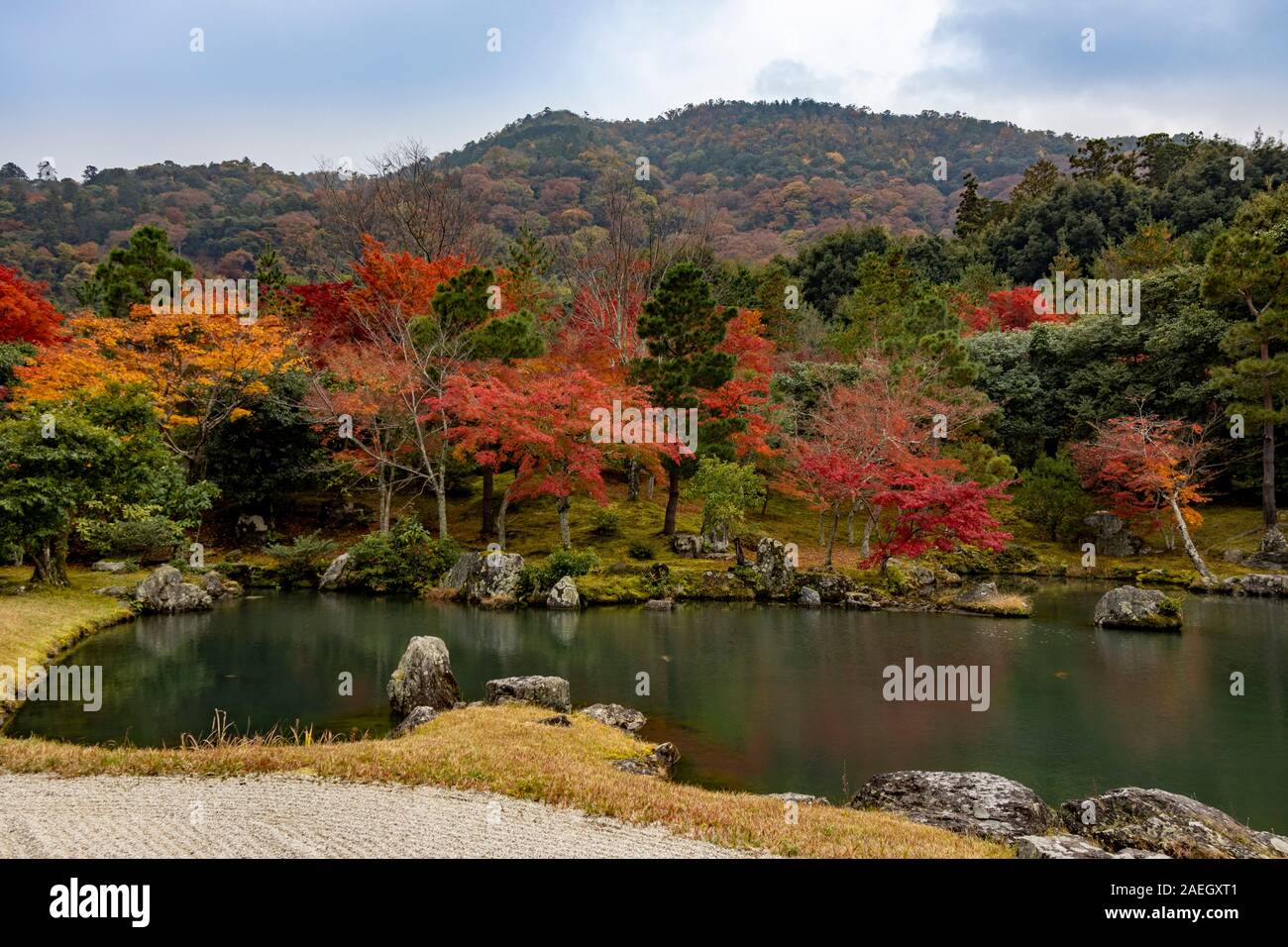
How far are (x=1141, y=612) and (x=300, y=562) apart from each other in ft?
83.8

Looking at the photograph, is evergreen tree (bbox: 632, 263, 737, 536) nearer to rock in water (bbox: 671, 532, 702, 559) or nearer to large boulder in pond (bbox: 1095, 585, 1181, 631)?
rock in water (bbox: 671, 532, 702, 559)

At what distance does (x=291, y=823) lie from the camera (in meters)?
6.01

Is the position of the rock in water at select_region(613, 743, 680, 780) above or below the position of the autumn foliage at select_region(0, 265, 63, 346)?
below

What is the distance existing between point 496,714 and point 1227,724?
1149cm

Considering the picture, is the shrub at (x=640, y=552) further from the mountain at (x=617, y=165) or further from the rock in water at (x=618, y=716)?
the mountain at (x=617, y=165)

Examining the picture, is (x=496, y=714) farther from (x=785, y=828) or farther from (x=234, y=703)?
(x=785, y=828)

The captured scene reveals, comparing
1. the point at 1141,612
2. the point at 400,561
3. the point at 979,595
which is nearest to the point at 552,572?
the point at 400,561

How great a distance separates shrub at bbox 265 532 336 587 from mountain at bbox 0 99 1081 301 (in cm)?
3073

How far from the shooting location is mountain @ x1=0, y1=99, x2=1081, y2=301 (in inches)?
2859

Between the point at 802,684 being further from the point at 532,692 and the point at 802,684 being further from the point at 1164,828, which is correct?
the point at 1164,828

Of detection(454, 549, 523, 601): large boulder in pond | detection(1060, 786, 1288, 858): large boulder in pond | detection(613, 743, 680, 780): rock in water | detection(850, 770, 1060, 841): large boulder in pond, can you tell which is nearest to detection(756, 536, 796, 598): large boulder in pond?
detection(454, 549, 523, 601): large boulder in pond

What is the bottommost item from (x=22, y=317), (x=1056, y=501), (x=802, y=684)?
(x=802, y=684)

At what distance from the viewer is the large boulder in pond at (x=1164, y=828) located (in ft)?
22.8
